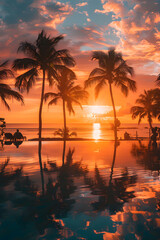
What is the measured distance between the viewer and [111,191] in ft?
17.3

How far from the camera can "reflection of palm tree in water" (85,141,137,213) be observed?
433 cm

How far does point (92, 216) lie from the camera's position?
3809 mm

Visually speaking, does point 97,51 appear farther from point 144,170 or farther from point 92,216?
point 92,216

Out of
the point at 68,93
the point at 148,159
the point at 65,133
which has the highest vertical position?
the point at 68,93

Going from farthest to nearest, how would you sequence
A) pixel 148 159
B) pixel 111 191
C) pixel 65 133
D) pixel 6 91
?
1. pixel 65 133
2. pixel 6 91
3. pixel 148 159
4. pixel 111 191

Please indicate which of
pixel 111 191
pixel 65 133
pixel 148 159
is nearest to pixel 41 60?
pixel 65 133

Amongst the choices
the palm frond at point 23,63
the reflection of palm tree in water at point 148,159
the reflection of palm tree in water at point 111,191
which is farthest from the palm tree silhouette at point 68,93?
the reflection of palm tree in water at point 111,191

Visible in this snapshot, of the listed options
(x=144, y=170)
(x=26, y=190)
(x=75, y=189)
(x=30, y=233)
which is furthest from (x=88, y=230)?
(x=144, y=170)

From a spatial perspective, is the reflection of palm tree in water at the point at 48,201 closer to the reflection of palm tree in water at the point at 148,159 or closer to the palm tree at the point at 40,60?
the reflection of palm tree in water at the point at 148,159

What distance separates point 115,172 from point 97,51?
20.1 m

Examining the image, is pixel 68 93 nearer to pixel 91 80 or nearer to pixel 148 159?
pixel 91 80

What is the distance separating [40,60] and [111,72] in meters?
8.21

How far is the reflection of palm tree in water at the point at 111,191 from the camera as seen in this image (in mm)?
4328

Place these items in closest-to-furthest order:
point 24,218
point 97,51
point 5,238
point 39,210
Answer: point 5,238 < point 24,218 < point 39,210 < point 97,51
